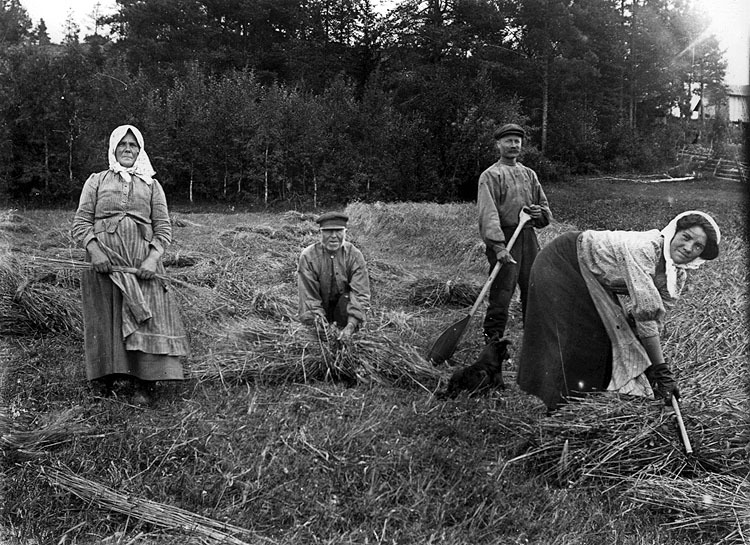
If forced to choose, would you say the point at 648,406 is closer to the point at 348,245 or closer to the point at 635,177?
the point at 348,245

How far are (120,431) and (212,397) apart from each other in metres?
0.65

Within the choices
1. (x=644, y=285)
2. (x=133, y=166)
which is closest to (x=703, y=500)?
(x=644, y=285)

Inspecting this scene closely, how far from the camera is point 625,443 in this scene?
2787 millimetres

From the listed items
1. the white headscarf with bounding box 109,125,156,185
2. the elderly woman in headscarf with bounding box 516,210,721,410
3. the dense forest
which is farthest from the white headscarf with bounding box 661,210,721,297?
the dense forest

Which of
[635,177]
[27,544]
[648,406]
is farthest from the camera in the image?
[635,177]

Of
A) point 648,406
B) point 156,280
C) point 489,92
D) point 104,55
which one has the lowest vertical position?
point 648,406

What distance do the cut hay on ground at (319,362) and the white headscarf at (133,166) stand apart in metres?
1.18

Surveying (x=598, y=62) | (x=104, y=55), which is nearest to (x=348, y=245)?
(x=598, y=62)

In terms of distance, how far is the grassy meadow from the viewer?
2486 millimetres

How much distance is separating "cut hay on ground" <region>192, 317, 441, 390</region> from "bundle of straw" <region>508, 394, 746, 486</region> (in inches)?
42.8

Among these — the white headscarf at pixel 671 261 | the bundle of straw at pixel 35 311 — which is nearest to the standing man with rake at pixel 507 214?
the white headscarf at pixel 671 261

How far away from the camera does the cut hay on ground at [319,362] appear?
395cm

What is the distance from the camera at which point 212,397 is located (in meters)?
3.75

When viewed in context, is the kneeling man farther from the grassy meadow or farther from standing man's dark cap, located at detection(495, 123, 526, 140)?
standing man's dark cap, located at detection(495, 123, 526, 140)
